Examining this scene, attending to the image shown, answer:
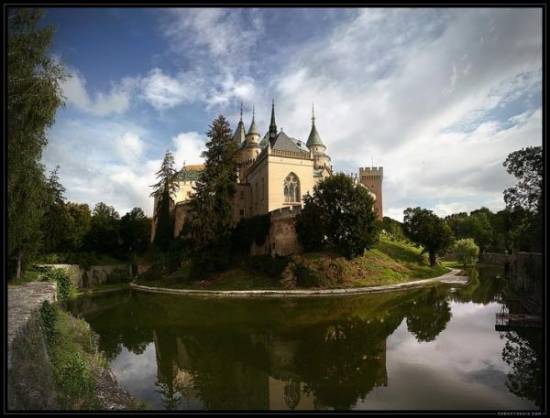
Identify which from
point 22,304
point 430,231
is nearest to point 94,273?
point 22,304

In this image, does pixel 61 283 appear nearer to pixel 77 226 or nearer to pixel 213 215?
pixel 213 215

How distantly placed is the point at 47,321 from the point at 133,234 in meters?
35.2

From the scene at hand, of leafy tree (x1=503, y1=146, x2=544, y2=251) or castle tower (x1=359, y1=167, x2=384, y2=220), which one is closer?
leafy tree (x1=503, y1=146, x2=544, y2=251)

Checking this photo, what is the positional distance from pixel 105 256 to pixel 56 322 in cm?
3133

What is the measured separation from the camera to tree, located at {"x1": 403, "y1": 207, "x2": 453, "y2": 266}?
37.9m

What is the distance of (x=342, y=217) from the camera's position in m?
28.5

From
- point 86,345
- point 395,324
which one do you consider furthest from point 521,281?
point 86,345

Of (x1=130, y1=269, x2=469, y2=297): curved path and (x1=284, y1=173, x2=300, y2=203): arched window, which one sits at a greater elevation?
(x1=284, y1=173, x2=300, y2=203): arched window

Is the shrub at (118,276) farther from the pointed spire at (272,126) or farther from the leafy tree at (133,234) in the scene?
the pointed spire at (272,126)

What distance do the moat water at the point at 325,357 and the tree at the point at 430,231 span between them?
19.4 m

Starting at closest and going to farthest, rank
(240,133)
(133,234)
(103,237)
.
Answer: (103,237)
(133,234)
(240,133)

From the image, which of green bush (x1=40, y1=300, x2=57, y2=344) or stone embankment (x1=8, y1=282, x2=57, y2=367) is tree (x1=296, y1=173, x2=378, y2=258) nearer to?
stone embankment (x1=8, y1=282, x2=57, y2=367)

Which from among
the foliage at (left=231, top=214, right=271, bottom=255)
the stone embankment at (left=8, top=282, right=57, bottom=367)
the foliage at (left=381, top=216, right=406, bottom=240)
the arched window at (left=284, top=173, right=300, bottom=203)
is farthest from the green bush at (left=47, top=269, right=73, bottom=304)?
the foliage at (left=381, top=216, right=406, bottom=240)

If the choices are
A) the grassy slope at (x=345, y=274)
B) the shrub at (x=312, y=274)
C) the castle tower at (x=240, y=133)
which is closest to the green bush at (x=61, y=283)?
the grassy slope at (x=345, y=274)
